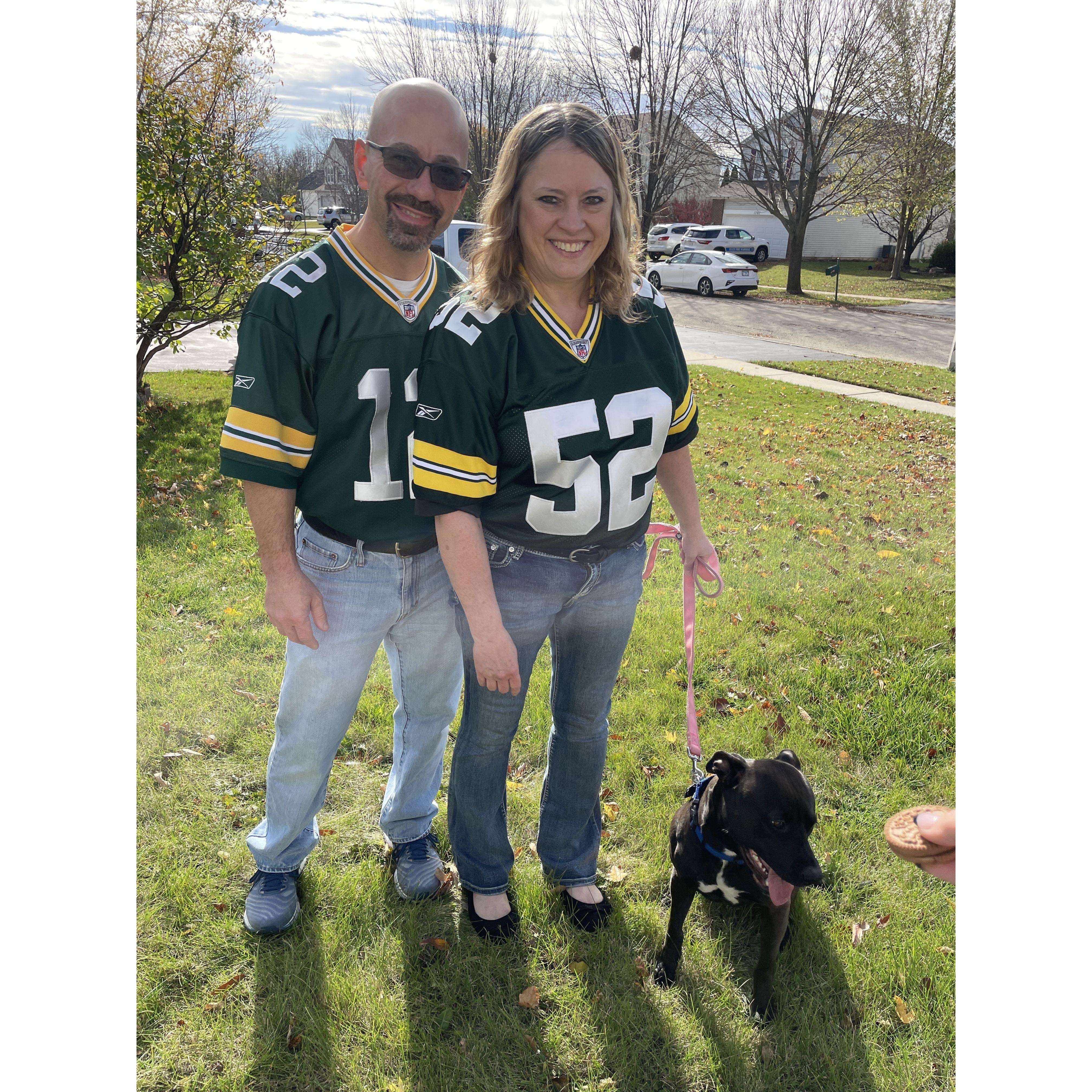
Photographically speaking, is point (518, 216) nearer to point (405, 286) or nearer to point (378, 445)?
point (405, 286)

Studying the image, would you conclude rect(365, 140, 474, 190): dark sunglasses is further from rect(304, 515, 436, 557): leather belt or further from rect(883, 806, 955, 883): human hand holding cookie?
rect(883, 806, 955, 883): human hand holding cookie

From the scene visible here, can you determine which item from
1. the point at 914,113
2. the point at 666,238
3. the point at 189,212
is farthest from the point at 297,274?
the point at 666,238

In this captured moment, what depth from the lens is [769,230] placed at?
1794 inches

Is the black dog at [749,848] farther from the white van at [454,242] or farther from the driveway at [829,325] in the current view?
the driveway at [829,325]

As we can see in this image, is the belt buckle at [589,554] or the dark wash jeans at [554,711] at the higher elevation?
the belt buckle at [589,554]

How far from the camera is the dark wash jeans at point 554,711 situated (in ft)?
7.23

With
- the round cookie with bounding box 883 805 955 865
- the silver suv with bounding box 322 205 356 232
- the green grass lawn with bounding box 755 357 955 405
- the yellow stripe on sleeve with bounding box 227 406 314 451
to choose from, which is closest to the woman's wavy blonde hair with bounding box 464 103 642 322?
the yellow stripe on sleeve with bounding box 227 406 314 451

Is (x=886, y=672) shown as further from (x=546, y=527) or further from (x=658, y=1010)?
(x=546, y=527)

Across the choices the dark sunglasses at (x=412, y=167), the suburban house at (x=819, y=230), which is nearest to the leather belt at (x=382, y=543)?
the dark sunglasses at (x=412, y=167)

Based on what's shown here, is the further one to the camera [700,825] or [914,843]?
[700,825]

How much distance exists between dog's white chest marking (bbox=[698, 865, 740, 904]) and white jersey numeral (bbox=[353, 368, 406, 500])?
151 cm

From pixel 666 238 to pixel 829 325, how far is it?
14911mm

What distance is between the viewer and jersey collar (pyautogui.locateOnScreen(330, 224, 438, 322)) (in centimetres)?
209

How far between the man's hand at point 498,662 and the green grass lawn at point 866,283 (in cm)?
2569
